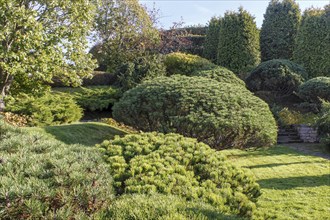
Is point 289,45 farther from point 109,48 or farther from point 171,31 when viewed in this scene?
point 109,48

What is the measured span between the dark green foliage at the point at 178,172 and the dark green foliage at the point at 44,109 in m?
6.77

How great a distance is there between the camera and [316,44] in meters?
19.3

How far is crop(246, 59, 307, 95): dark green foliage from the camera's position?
17297 mm

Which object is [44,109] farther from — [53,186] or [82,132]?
[53,186]

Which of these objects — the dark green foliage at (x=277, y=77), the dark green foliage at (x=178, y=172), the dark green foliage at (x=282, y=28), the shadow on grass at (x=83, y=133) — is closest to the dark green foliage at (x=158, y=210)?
the dark green foliage at (x=178, y=172)

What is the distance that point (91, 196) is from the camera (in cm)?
288

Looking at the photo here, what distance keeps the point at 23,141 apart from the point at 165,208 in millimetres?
2507

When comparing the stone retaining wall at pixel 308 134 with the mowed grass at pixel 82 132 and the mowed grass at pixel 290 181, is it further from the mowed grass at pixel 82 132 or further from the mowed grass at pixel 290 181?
the mowed grass at pixel 82 132

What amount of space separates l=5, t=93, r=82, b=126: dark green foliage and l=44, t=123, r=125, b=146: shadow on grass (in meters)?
1.44

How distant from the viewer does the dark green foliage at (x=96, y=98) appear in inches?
590

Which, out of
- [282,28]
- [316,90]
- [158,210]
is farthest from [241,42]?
[158,210]

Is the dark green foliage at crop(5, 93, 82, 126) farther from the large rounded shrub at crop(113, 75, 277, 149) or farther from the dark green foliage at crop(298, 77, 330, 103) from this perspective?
the dark green foliage at crop(298, 77, 330, 103)

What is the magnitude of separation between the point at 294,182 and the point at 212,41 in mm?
16931

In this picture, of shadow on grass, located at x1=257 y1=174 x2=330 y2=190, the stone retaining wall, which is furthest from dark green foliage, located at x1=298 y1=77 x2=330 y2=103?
shadow on grass, located at x1=257 y1=174 x2=330 y2=190
